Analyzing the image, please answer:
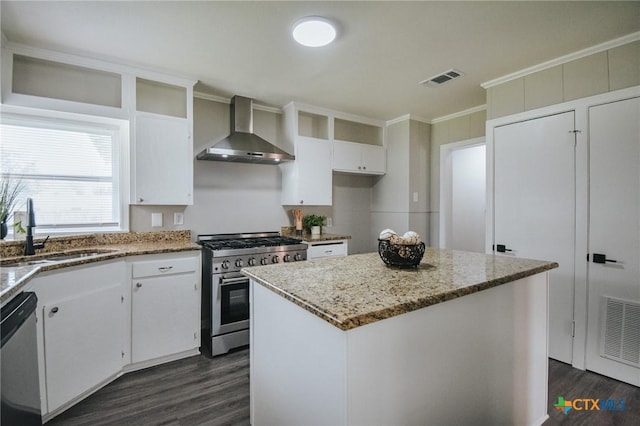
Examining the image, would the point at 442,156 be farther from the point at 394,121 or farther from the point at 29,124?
the point at 29,124

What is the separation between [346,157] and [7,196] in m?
3.23

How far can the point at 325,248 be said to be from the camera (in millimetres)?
3510

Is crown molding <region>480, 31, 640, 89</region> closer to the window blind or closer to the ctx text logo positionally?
the ctx text logo

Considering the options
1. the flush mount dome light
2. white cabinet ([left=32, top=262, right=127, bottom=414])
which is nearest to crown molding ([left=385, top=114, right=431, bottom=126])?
the flush mount dome light

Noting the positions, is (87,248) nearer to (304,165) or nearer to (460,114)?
(304,165)

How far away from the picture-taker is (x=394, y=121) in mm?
4285

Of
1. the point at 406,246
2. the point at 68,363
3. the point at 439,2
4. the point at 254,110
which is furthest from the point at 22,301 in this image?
the point at 254,110

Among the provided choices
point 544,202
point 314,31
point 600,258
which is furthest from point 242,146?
point 600,258

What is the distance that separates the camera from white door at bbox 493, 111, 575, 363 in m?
2.50

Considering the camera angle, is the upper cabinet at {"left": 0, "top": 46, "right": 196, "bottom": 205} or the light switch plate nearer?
the upper cabinet at {"left": 0, "top": 46, "right": 196, "bottom": 205}

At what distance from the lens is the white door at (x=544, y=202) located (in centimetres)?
250

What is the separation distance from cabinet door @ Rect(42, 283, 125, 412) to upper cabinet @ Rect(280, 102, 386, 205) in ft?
6.72

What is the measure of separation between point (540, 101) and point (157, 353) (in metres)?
3.82

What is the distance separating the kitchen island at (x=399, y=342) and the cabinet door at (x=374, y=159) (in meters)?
2.51
